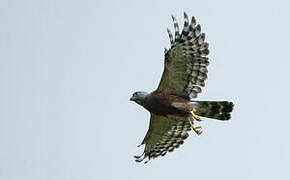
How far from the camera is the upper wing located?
42.9ft

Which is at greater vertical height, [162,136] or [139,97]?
[139,97]

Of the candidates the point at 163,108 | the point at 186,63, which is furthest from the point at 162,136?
the point at 186,63

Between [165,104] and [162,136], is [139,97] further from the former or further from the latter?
[162,136]

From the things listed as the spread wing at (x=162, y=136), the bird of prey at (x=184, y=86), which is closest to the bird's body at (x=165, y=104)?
the bird of prey at (x=184, y=86)

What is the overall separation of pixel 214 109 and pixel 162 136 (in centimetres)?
180

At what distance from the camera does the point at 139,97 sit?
13742 millimetres

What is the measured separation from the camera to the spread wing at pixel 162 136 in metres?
14.6

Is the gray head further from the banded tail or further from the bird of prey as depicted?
the banded tail

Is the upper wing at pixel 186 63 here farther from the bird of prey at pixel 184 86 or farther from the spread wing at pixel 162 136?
the spread wing at pixel 162 136

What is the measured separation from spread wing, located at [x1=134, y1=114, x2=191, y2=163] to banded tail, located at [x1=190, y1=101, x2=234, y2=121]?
2.82 ft

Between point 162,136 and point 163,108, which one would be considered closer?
point 163,108

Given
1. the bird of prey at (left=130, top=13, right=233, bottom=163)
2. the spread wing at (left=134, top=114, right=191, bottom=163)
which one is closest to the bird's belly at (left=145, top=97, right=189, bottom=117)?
the bird of prey at (left=130, top=13, right=233, bottom=163)

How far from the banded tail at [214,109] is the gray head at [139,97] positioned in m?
1.10

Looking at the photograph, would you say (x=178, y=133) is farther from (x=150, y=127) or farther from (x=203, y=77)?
Answer: (x=203, y=77)
